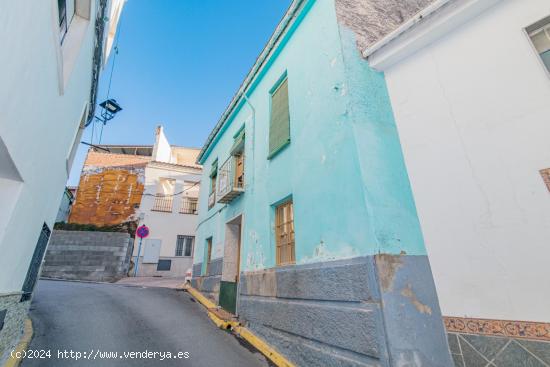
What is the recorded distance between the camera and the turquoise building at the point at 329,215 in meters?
3.07

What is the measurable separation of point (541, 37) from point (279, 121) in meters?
4.19

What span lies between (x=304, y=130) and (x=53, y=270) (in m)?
15.0

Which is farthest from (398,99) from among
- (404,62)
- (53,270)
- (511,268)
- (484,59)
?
(53,270)

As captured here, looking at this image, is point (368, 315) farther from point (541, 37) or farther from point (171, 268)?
point (171, 268)

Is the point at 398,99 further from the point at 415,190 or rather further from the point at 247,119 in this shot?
the point at 247,119

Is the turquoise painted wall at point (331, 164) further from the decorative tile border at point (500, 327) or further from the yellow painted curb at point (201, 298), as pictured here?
the yellow painted curb at point (201, 298)

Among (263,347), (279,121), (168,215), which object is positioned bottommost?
(263,347)

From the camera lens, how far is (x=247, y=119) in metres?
7.76

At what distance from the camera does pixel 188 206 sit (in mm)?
17875

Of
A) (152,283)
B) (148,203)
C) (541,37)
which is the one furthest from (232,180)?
(148,203)

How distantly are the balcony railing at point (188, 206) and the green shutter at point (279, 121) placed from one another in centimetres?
1319

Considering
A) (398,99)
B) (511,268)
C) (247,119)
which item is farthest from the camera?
(247,119)

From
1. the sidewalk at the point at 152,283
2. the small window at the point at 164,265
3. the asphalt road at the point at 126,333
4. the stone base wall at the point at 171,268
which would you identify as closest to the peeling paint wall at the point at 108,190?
the stone base wall at the point at 171,268

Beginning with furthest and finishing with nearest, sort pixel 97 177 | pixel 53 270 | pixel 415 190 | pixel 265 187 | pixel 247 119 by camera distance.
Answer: pixel 97 177, pixel 53 270, pixel 247 119, pixel 265 187, pixel 415 190
